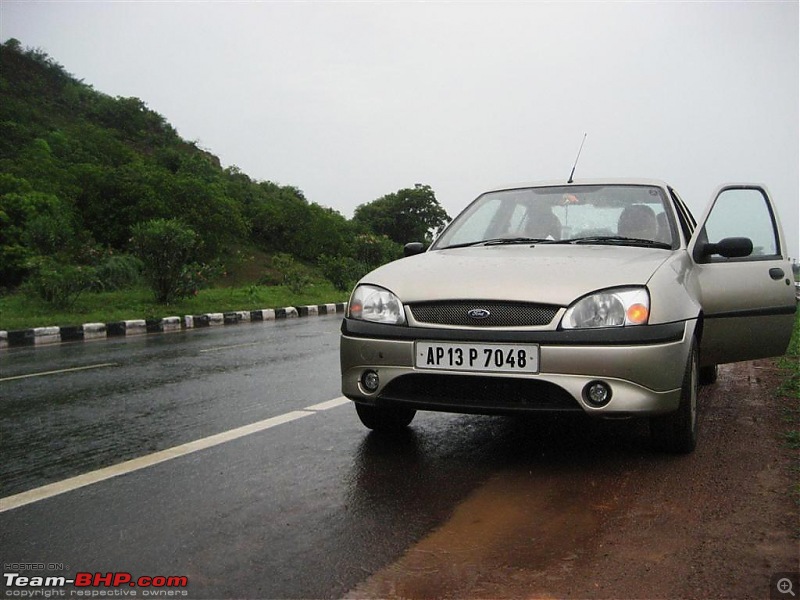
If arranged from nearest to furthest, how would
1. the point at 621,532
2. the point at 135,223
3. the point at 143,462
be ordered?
the point at 621,532
the point at 143,462
the point at 135,223

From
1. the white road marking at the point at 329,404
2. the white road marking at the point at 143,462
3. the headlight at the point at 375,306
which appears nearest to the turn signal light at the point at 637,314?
the headlight at the point at 375,306

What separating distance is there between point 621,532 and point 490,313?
3.96ft

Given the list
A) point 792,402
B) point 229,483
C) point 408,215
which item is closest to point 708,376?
point 792,402

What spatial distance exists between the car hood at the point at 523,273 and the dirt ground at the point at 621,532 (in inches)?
36.2

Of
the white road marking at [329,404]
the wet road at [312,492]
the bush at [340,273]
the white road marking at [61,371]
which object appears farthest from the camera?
the bush at [340,273]

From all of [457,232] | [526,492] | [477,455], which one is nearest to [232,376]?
[457,232]

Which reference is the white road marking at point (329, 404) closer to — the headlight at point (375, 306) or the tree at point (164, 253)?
the headlight at point (375, 306)

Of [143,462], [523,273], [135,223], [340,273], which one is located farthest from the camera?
[135,223]

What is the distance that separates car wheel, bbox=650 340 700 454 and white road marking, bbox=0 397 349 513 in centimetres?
234

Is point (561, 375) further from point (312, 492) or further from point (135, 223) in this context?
point (135, 223)

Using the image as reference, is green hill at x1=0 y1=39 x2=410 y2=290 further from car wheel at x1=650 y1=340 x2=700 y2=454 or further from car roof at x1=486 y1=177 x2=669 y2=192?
car wheel at x1=650 y1=340 x2=700 y2=454

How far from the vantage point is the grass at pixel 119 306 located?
14.1m

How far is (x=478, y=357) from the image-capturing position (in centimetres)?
365

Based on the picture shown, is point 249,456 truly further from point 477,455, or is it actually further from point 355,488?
point 477,455
